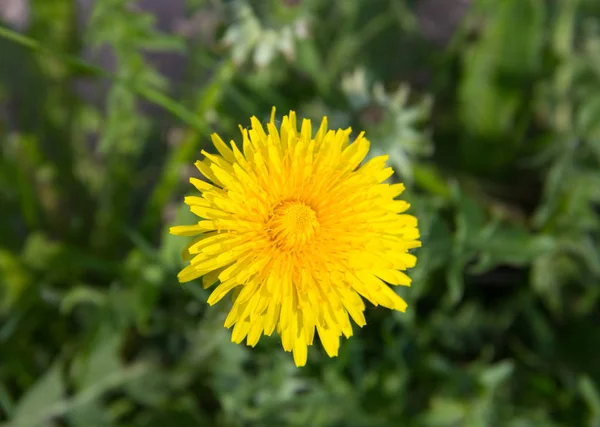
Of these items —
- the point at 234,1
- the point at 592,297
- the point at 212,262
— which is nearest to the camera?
the point at 212,262

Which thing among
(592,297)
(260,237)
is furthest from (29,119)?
(592,297)

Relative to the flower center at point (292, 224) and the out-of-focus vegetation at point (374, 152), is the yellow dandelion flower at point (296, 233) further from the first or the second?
the out-of-focus vegetation at point (374, 152)

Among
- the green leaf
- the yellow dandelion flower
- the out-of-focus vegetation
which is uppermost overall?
the out-of-focus vegetation

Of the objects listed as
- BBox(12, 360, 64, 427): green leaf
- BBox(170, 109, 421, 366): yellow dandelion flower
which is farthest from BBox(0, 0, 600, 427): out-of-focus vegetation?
BBox(170, 109, 421, 366): yellow dandelion flower

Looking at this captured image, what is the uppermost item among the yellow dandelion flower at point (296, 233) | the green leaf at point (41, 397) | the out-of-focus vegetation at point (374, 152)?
the out-of-focus vegetation at point (374, 152)

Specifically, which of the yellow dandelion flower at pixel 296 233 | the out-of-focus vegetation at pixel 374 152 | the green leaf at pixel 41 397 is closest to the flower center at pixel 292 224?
the yellow dandelion flower at pixel 296 233

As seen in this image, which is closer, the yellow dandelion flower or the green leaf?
the yellow dandelion flower

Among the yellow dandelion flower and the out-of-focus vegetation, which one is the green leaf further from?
the yellow dandelion flower

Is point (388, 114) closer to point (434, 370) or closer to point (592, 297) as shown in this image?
point (434, 370)
